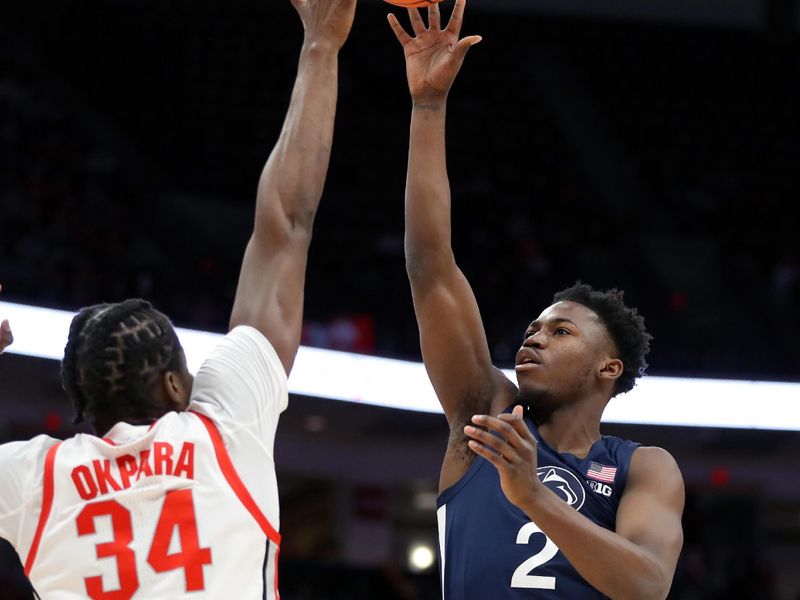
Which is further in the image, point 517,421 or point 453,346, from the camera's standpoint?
point 453,346

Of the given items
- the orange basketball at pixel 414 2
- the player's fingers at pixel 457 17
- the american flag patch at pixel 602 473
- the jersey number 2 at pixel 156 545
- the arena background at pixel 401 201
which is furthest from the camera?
the arena background at pixel 401 201

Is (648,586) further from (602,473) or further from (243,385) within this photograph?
(243,385)

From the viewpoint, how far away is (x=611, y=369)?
4027 millimetres

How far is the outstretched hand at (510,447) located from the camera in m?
2.88

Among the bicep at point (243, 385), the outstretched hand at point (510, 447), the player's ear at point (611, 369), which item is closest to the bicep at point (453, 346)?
the player's ear at point (611, 369)

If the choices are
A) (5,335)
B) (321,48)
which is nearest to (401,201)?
(321,48)

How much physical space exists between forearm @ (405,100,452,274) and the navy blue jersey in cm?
70

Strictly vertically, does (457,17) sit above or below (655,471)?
above

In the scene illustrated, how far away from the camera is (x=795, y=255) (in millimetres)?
15289

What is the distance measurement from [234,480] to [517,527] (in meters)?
1.31

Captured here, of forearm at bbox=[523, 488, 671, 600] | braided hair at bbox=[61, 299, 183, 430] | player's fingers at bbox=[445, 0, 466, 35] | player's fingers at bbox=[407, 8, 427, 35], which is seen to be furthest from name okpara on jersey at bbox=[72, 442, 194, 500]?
player's fingers at bbox=[407, 8, 427, 35]

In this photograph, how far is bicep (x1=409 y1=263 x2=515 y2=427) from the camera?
3.90 m

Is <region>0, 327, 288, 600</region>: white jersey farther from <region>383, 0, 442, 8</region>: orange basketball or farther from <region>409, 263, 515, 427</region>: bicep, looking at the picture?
<region>383, 0, 442, 8</region>: orange basketball

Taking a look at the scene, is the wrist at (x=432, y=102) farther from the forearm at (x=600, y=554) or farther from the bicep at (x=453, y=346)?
the forearm at (x=600, y=554)
